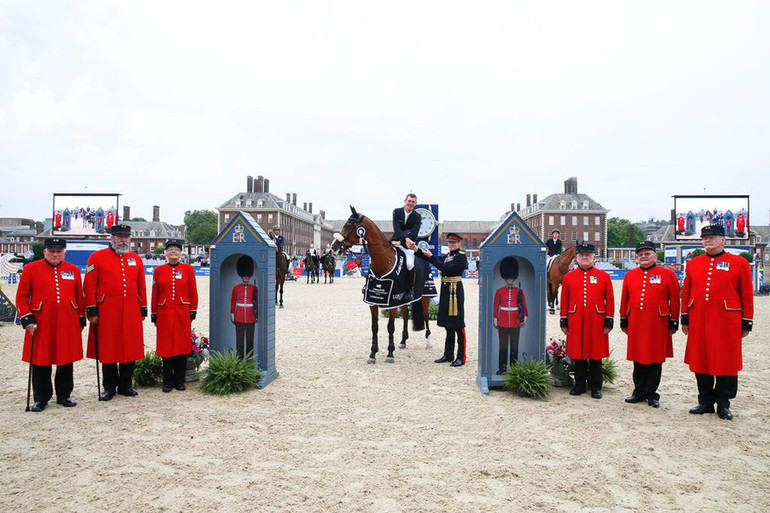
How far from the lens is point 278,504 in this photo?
365cm

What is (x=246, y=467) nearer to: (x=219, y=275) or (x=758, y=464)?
(x=219, y=275)

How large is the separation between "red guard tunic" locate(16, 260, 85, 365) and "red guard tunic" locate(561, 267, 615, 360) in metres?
6.11

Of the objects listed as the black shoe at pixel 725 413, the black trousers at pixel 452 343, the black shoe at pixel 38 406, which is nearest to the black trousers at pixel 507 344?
the black trousers at pixel 452 343

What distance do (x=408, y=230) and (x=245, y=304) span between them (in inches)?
134

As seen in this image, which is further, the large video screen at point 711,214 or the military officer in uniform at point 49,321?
the large video screen at point 711,214

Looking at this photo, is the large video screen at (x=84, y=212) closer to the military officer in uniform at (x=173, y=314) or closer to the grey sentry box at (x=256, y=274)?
the grey sentry box at (x=256, y=274)

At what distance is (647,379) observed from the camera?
629 cm

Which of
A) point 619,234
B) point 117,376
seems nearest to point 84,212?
point 117,376

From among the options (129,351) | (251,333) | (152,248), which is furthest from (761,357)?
(152,248)

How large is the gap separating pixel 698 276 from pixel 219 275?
6.30 meters

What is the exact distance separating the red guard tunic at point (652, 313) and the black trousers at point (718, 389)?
0.45 metres

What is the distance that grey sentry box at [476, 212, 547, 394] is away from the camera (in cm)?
685

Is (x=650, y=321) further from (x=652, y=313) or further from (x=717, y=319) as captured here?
(x=717, y=319)

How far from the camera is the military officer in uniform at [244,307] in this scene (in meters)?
7.29
